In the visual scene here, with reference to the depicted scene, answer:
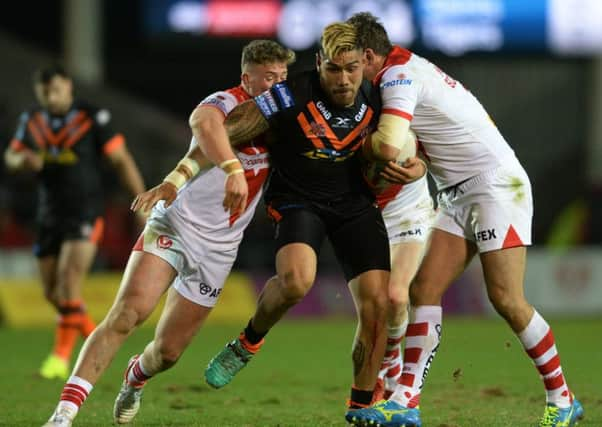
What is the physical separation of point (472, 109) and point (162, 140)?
15341 mm

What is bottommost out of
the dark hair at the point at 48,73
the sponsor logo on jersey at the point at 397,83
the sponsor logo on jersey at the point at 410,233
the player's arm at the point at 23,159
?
the sponsor logo on jersey at the point at 410,233

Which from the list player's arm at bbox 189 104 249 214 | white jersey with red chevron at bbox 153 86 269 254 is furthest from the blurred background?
player's arm at bbox 189 104 249 214

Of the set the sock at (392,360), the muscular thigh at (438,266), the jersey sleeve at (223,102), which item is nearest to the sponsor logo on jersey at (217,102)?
the jersey sleeve at (223,102)

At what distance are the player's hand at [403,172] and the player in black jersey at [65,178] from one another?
3984 mm

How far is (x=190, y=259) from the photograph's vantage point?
701 centimetres

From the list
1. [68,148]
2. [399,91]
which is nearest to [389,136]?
[399,91]

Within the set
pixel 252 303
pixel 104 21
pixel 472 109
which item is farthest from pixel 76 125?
pixel 104 21

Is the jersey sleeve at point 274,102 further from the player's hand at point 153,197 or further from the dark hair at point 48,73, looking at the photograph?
the dark hair at point 48,73

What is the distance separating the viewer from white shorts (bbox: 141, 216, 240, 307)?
6906 millimetres

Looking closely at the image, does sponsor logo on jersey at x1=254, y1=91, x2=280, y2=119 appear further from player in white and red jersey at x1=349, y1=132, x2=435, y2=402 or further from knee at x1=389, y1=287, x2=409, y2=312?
knee at x1=389, y1=287, x2=409, y2=312

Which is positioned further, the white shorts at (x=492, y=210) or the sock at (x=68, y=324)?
the sock at (x=68, y=324)

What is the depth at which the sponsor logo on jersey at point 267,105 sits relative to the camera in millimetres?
6656

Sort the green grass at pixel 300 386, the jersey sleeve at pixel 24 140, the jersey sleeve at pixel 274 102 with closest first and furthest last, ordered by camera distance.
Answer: the jersey sleeve at pixel 274 102
the green grass at pixel 300 386
the jersey sleeve at pixel 24 140

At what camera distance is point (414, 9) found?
18719 mm
